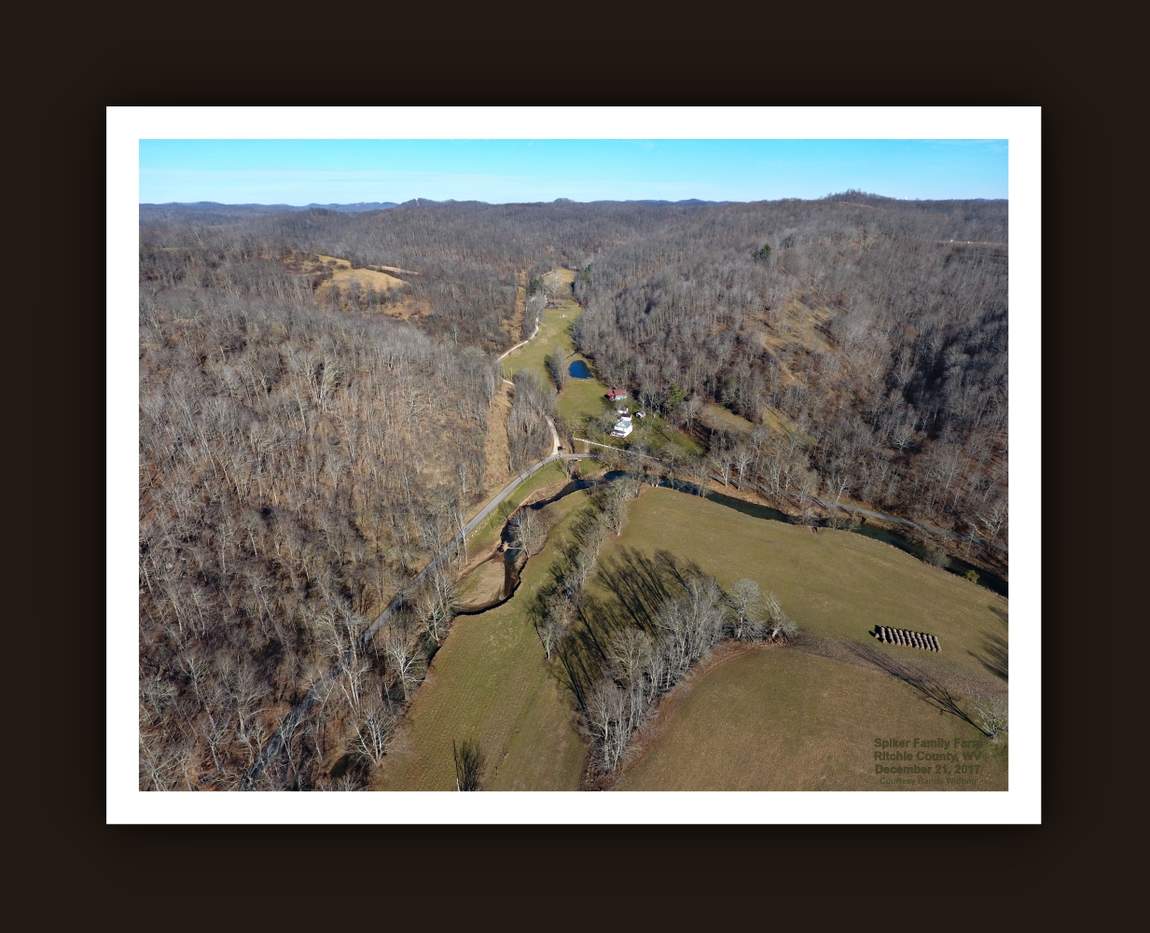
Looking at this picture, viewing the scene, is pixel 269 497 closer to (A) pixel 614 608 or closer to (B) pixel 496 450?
(B) pixel 496 450

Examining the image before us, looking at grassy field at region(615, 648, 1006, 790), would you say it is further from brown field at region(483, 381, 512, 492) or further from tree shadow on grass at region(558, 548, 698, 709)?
brown field at region(483, 381, 512, 492)

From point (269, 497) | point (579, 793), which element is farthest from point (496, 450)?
point (579, 793)

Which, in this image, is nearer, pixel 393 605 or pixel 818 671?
Result: pixel 818 671

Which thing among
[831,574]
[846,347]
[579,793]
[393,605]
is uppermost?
[846,347]
